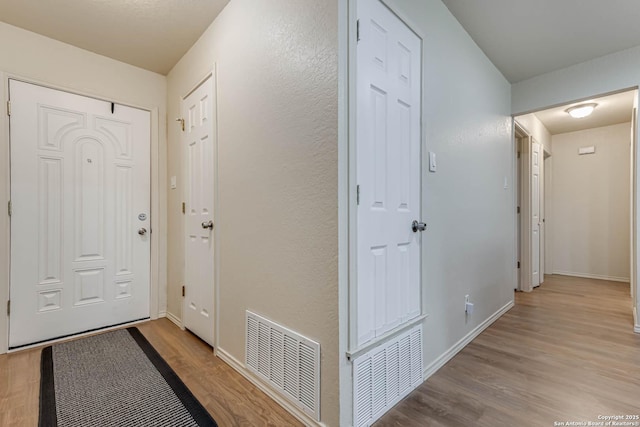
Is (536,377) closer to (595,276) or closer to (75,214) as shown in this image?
(75,214)

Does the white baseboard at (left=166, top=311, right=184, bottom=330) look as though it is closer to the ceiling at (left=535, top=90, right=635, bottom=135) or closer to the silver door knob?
the silver door knob

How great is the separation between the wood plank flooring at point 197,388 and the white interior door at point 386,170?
665mm

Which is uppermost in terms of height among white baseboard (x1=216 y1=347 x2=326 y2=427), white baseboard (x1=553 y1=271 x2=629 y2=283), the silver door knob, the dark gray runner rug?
the silver door knob

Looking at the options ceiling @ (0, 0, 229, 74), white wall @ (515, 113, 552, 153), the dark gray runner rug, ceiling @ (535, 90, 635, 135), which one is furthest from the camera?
white wall @ (515, 113, 552, 153)

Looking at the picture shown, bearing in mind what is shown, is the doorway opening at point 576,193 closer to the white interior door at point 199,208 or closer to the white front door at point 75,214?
the white interior door at point 199,208

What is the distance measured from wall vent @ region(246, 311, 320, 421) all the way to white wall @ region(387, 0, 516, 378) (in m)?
0.81

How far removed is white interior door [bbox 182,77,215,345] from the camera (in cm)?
215

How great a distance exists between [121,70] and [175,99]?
52 cm

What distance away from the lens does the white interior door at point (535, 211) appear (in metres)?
3.89

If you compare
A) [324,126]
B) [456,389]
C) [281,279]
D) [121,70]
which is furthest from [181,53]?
[456,389]

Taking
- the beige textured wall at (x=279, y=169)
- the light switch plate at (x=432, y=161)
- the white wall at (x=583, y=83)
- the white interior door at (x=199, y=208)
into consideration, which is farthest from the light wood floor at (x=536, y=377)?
the white interior door at (x=199, y=208)

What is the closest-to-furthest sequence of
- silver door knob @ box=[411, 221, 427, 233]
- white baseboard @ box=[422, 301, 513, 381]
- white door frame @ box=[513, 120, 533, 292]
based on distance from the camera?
silver door knob @ box=[411, 221, 427, 233] < white baseboard @ box=[422, 301, 513, 381] < white door frame @ box=[513, 120, 533, 292]

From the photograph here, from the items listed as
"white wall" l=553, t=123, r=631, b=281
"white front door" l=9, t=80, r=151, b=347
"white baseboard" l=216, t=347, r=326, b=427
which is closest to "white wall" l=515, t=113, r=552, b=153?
"white wall" l=553, t=123, r=631, b=281

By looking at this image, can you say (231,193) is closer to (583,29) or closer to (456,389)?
(456,389)
